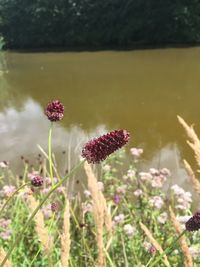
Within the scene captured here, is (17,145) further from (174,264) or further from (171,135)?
(174,264)

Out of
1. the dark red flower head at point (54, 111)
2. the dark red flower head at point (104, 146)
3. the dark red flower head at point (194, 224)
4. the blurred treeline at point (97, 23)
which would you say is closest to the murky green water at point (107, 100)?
the dark red flower head at point (54, 111)

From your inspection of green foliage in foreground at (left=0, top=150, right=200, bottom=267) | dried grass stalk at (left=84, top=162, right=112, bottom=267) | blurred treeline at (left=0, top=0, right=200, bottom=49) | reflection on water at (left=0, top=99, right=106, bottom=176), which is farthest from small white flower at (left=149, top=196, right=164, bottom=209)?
blurred treeline at (left=0, top=0, right=200, bottom=49)

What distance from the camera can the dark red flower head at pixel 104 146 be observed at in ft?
2.53

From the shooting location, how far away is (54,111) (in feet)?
3.49

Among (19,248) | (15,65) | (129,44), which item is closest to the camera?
(19,248)

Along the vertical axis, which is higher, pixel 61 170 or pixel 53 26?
pixel 61 170

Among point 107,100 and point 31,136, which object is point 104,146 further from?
point 107,100

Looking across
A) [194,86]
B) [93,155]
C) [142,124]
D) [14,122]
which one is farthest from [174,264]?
[194,86]

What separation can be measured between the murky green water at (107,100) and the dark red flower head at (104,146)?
2.73m

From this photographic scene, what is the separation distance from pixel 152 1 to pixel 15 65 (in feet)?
31.1

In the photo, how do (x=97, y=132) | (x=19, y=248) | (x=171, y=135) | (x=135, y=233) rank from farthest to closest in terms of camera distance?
(x=97, y=132) → (x=171, y=135) → (x=135, y=233) → (x=19, y=248)

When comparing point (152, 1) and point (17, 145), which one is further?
point (152, 1)

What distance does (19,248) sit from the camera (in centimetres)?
263

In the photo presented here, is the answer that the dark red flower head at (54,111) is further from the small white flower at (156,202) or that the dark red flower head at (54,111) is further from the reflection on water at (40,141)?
the reflection on water at (40,141)
